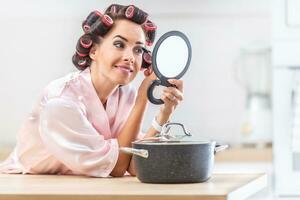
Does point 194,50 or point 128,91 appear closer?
point 128,91

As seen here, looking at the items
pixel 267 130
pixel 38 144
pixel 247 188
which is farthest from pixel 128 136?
pixel 267 130

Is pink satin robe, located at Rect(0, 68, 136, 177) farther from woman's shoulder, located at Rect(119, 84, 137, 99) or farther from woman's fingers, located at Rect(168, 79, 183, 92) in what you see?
woman's fingers, located at Rect(168, 79, 183, 92)

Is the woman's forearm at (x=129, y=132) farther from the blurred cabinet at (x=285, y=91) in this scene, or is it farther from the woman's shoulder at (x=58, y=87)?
the blurred cabinet at (x=285, y=91)

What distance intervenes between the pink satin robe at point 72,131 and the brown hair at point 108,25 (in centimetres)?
5

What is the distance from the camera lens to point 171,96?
4.33ft

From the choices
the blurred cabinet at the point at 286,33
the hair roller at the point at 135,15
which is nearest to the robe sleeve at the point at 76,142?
the hair roller at the point at 135,15

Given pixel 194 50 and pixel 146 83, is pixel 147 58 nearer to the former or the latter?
pixel 146 83

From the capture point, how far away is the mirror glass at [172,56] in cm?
131

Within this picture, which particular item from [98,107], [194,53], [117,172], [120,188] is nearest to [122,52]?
[98,107]

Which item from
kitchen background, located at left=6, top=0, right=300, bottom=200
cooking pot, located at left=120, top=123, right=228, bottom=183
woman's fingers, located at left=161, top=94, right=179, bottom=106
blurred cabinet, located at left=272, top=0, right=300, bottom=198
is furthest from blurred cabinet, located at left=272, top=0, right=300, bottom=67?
cooking pot, located at left=120, top=123, right=228, bottom=183

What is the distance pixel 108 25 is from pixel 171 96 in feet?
0.62

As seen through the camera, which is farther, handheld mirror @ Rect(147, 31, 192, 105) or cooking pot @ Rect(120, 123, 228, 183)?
handheld mirror @ Rect(147, 31, 192, 105)

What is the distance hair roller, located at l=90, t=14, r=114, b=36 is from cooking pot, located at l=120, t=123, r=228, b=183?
0.88 ft

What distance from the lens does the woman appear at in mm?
1337
